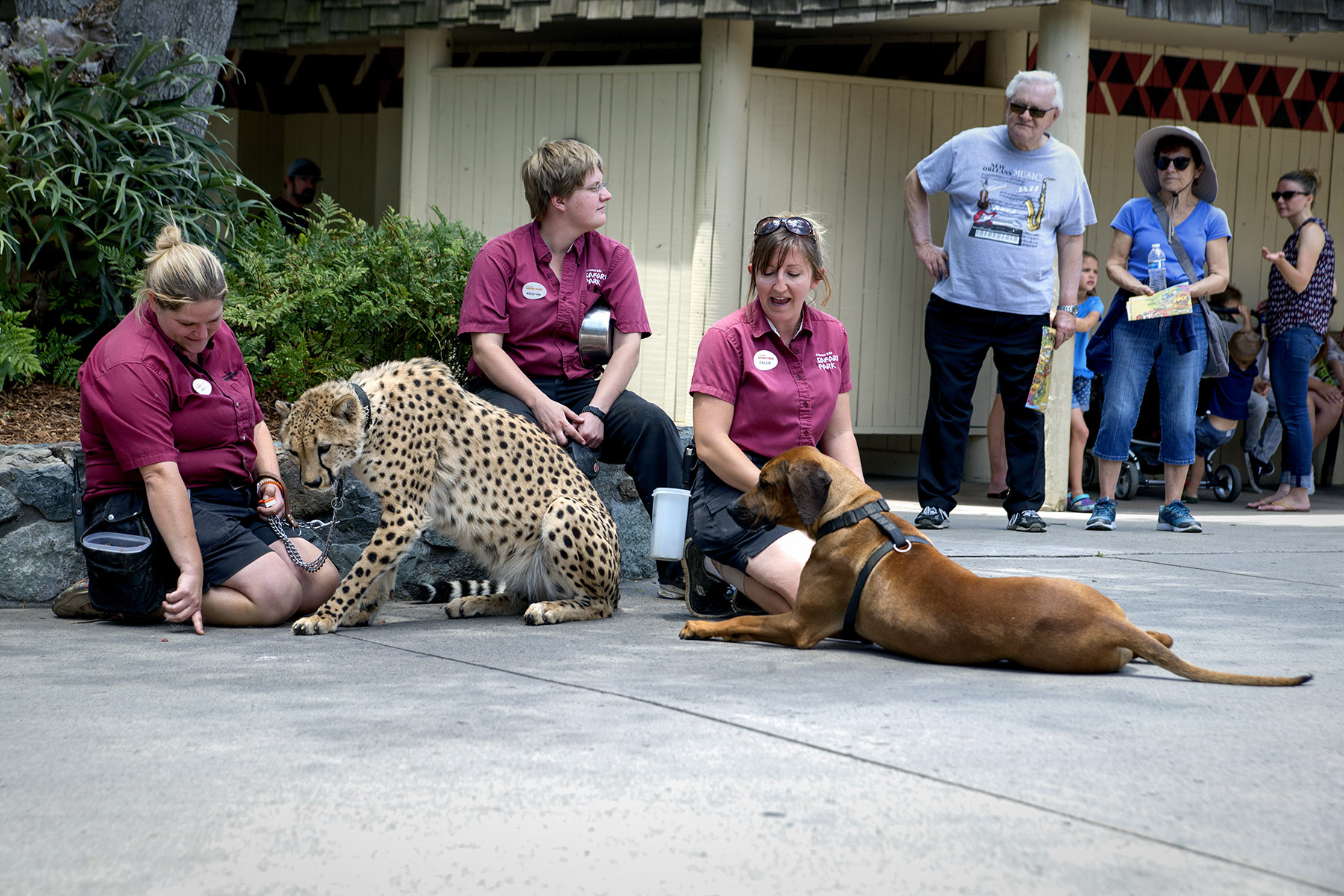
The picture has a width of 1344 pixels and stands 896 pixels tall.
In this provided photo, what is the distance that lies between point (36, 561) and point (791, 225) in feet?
11.9

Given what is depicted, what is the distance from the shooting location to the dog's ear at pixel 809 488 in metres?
4.73

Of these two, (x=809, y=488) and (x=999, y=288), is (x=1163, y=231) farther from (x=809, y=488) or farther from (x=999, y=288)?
(x=809, y=488)

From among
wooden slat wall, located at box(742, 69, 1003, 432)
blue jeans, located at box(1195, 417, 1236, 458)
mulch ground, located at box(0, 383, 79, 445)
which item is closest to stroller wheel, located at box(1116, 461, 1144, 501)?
blue jeans, located at box(1195, 417, 1236, 458)

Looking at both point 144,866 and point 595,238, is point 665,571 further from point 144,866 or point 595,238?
point 144,866

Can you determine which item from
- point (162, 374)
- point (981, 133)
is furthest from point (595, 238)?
point (981, 133)

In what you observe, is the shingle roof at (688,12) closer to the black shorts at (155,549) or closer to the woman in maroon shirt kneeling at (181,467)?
the woman in maroon shirt kneeling at (181,467)

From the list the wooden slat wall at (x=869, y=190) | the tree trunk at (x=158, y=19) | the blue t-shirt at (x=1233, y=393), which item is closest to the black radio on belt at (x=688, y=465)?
the tree trunk at (x=158, y=19)

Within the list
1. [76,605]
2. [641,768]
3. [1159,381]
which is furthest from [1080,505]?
[641,768]

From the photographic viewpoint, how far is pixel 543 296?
20.2ft

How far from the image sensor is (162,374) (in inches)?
201

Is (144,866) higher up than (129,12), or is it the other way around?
(129,12)

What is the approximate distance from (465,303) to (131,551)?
6.27 ft

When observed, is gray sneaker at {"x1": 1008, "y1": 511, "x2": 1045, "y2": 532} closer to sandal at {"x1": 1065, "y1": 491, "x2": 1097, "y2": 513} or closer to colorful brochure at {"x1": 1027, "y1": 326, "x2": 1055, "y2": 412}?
colorful brochure at {"x1": 1027, "y1": 326, "x2": 1055, "y2": 412}

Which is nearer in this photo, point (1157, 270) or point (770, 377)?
point (770, 377)
